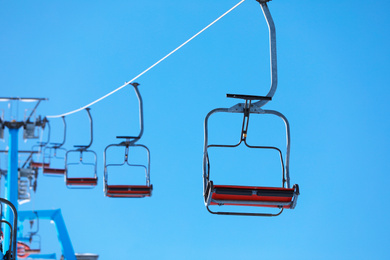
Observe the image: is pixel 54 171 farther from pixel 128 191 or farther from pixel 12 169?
pixel 128 191

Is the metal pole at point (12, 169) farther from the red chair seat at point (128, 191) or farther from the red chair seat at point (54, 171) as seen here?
the red chair seat at point (128, 191)

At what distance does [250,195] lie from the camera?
5.72 meters

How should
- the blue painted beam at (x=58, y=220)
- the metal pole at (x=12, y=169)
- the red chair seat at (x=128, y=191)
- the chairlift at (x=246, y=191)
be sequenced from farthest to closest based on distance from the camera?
the blue painted beam at (x=58, y=220) < the metal pole at (x=12, y=169) < the red chair seat at (x=128, y=191) < the chairlift at (x=246, y=191)

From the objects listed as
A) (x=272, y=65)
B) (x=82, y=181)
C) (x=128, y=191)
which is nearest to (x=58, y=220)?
(x=82, y=181)

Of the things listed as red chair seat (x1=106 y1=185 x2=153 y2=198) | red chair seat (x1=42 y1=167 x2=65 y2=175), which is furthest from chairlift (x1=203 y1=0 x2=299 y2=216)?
red chair seat (x1=42 y1=167 x2=65 y2=175)

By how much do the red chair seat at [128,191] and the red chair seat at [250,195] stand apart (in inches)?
148

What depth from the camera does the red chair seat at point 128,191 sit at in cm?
932

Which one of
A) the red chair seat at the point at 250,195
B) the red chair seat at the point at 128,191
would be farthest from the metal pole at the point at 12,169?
the red chair seat at the point at 250,195

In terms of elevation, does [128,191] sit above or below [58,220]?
above

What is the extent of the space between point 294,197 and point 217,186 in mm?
725

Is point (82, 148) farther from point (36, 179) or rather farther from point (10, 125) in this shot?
point (36, 179)

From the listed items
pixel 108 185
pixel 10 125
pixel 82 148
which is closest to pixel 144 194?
pixel 108 185

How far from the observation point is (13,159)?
18016mm

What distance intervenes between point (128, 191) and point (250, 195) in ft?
13.1
